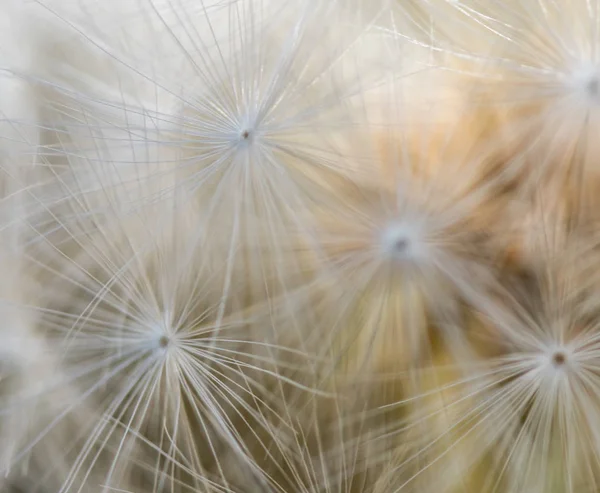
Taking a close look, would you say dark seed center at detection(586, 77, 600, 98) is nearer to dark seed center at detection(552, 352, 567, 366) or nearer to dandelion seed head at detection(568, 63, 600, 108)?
dandelion seed head at detection(568, 63, 600, 108)

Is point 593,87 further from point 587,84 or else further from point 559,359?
point 559,359

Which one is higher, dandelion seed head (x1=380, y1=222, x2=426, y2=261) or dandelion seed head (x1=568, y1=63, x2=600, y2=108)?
dandelion seed head (x1=568, y1=63, x2=600, y2=108)

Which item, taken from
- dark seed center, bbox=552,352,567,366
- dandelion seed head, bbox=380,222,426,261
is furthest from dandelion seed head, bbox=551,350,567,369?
dandelion seed head, bbox=380,222,426,261

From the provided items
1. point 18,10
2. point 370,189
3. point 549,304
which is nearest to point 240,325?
point 370,189

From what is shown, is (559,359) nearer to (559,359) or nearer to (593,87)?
(559,359)

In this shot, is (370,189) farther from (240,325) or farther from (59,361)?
(59,361)

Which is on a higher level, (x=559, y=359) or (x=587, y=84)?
(x=587, y=84)

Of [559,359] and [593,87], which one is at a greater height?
[593,87]

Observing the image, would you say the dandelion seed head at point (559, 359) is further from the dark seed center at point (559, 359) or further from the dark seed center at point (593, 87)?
the dark seed center at point (593, 87)

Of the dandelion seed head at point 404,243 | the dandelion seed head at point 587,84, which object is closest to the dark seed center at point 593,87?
the dandelion seed head at point 587,84

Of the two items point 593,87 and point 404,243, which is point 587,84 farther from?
point 404,243

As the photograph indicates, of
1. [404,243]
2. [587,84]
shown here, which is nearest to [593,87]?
[587,84]

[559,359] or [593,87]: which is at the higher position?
[593,87]
